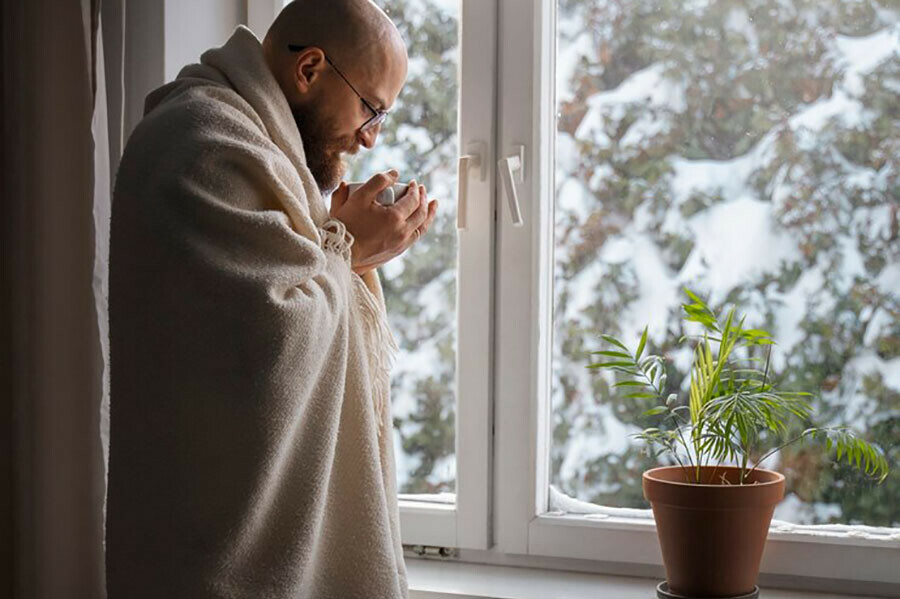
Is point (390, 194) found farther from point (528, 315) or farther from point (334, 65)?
point (528, 315)

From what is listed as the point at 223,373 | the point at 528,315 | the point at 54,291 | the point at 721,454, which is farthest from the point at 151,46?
the point at 721,454

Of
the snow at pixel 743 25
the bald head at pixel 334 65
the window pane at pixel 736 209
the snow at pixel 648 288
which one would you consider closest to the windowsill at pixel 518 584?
the window pane at pixel 736 209

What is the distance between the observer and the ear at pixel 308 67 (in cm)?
139

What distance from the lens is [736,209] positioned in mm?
1872

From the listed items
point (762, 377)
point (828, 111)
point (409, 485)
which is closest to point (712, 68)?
point (828, 111)

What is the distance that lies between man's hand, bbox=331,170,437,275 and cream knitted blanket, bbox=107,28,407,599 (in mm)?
76

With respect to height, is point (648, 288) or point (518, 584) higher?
point (648, 288)

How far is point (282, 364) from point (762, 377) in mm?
939

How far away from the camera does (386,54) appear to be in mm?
1417

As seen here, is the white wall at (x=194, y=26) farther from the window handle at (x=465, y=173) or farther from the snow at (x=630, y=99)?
the snow at (x=630, y=99)

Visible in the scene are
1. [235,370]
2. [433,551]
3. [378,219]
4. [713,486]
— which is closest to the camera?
[235,370]

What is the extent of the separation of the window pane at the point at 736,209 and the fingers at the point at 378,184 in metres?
0.63

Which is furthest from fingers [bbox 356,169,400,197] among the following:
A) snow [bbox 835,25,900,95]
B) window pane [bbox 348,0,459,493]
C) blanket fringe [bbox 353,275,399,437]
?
snow [bbox 835,25,900,95]

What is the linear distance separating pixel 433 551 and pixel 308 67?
0.98 m
